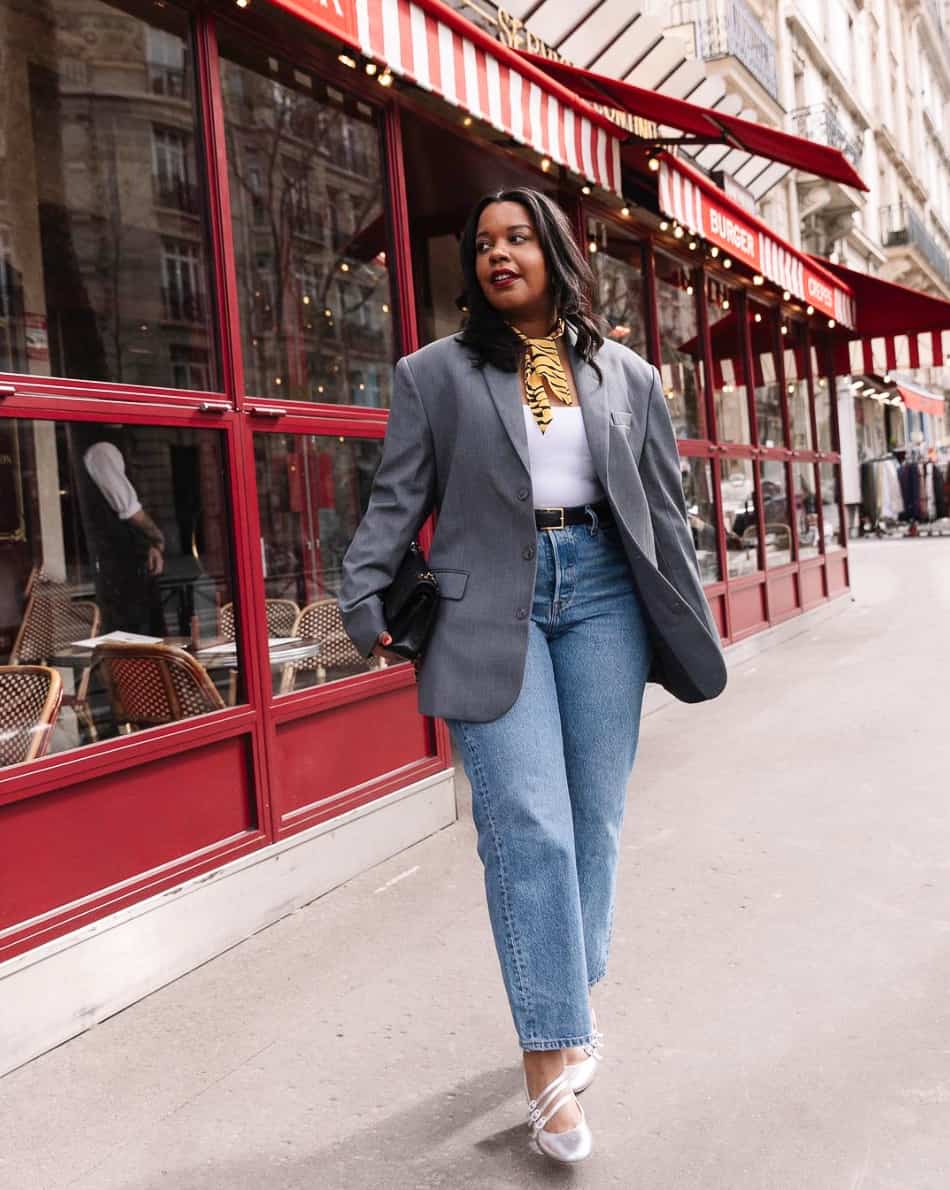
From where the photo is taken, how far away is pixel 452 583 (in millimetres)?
2383

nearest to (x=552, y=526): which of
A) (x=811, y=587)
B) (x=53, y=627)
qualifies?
(x=53, y=627)

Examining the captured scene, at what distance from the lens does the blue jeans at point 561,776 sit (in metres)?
2.32

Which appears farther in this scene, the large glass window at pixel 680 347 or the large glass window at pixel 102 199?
the large glass window at pixel 680 347

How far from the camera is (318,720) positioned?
4.13 m

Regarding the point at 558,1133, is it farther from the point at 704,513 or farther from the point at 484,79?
the point at 704,513

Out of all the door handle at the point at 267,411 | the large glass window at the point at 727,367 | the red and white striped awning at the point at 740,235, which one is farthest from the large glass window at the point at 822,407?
the door handle at the point at 267,411

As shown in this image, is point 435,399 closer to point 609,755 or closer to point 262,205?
point 609,755

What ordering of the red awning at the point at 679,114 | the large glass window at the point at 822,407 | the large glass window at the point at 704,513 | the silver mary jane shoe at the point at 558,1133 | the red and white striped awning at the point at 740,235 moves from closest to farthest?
the silver mary jane shoe at the point at 558,1133
the red awning at the point at 679,114
the red and white striped awning at the point at 740,235
the large glass window at the point at 704,513
the large glass window at the point at 822,407

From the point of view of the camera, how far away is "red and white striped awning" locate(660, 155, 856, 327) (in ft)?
21.6

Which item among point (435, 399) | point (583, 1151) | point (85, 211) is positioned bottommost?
point (583, 1151)

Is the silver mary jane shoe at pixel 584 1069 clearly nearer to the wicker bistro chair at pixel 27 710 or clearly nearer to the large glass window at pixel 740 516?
the wicker bistro chair at pixel 27 710

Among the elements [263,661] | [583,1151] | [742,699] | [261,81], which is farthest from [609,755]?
[742,699]

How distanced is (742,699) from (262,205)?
415 cm

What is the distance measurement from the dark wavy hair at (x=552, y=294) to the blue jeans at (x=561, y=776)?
0.40 meters
